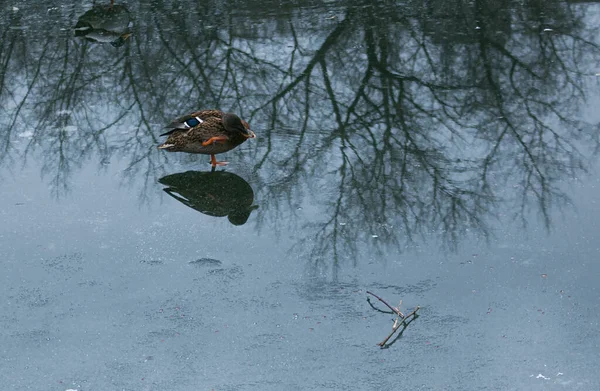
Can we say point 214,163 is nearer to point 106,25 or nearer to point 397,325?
point 397,325

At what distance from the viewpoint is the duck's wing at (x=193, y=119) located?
6969mm

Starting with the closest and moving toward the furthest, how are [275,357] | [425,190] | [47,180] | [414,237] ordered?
[275,357]
[414,237]
[425,190]
[47,180]

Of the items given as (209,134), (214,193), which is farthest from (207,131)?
(214,193)

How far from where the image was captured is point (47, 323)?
5102mm

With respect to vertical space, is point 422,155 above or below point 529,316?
above

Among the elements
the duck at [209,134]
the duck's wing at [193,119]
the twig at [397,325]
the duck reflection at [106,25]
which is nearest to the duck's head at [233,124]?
the duck at [209,134]

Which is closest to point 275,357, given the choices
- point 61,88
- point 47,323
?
point 47,323

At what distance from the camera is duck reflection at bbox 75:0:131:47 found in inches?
382

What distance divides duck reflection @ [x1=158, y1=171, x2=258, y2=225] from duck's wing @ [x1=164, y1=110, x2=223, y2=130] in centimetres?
36

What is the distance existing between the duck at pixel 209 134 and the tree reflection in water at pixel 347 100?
0.25 metres

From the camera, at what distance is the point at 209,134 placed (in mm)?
6848

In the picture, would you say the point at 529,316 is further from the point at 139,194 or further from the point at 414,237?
the point at 139,194

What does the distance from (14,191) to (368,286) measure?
9.76ft

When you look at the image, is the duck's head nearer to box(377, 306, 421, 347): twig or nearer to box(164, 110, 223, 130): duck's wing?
box(164, 110, 223, 130): duck's wing
